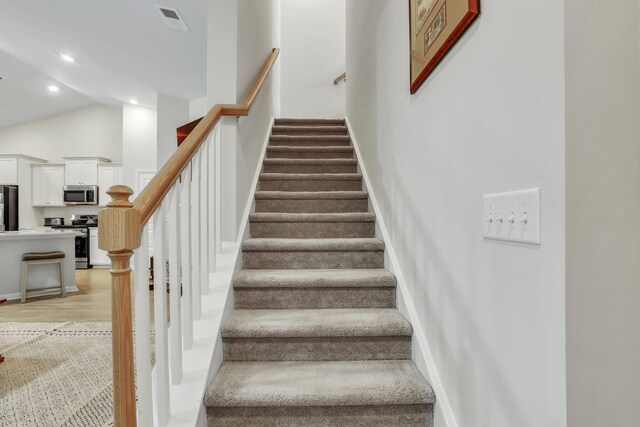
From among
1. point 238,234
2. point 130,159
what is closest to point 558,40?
point 238,234

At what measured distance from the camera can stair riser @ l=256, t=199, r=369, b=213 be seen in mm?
2713

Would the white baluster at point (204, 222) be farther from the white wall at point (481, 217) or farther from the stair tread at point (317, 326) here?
the white wall at point (481, 217)

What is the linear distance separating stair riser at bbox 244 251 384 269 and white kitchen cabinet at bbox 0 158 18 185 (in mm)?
7882

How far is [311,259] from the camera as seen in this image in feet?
7.16

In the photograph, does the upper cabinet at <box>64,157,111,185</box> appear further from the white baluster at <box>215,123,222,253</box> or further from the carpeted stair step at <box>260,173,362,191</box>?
the white baluster at <box>215,123,222,253</box>

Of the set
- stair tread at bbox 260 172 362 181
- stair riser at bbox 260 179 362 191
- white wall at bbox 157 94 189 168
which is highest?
white wall at bbox 157 94 189 168

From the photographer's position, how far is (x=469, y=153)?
43.4 inches

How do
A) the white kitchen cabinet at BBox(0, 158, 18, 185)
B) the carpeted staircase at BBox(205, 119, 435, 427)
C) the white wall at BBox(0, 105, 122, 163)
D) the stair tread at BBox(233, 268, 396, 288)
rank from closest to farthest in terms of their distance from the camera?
the carpeted staircase at BBox(205, 119, 435, 427) → the stair tread at BBox(233, 268, 396, 288) → the white kitchen cabinet at BBox(0, 158, 18, 185) → the white wall at BBox(0, 105, 122, 163)

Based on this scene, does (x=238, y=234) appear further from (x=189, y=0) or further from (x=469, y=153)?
(x=189, y=0)

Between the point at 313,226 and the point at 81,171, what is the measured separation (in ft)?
23.8

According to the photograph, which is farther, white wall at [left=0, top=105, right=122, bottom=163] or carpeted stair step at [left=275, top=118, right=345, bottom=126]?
white wall at [left=0, top=105, right=122, bottom=163]

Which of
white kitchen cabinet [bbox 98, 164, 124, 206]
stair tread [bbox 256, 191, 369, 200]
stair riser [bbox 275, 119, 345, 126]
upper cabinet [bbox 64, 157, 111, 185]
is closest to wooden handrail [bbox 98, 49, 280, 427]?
stair tread [bbox 256, 191, 369, 200]
